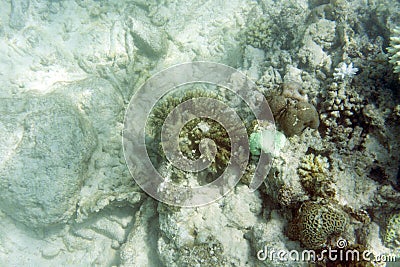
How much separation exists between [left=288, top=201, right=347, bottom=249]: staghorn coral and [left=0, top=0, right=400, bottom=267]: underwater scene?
0.02 metres

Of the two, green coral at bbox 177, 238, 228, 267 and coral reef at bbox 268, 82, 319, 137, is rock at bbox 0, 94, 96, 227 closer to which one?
green coral at bbox 177, 238, 228, 267

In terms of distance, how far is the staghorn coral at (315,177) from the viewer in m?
3.10

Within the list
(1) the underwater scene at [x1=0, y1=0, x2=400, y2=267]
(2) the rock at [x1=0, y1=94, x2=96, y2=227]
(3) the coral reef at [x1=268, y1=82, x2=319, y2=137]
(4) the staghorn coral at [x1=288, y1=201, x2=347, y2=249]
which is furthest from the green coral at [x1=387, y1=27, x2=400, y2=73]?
(2) the rock at [x1=0, y1=94, x2=96, y2=227]

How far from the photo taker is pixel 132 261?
3.66m

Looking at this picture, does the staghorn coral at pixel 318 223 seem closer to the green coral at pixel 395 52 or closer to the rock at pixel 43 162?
the green coral at pixel 395 52

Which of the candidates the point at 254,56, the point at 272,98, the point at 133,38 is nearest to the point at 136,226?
the point at 272,98

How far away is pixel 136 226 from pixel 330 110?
10.4ft

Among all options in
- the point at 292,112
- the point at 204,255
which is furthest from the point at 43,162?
the point at 292,112

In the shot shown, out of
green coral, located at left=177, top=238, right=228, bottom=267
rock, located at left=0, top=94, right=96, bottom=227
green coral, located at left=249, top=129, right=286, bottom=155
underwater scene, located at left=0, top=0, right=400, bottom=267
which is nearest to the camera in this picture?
green coral, located at left=177, top=238, right=228, bottom=267

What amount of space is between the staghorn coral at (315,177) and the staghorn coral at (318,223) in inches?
7.4

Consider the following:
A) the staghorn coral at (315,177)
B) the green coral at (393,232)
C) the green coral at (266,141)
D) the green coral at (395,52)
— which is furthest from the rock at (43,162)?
the green coral at (395,52)

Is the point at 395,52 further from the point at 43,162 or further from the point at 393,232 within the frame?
the point at 43,162

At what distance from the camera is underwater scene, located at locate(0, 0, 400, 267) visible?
126 inches

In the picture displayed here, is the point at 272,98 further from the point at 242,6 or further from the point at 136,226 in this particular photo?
the point at 242,6
